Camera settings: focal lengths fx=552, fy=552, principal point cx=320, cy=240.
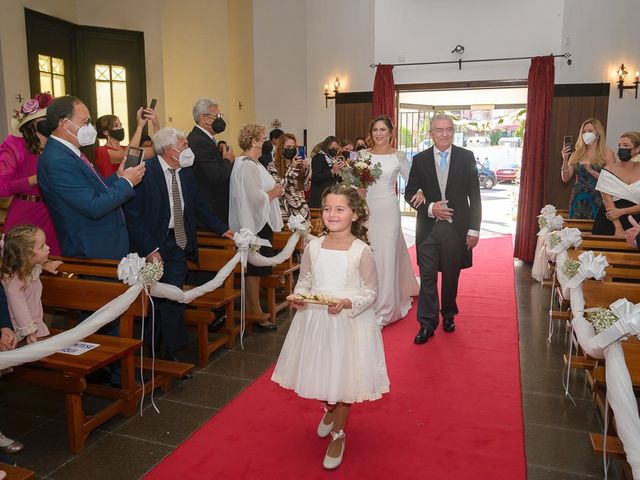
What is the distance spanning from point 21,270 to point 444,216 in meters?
3.43

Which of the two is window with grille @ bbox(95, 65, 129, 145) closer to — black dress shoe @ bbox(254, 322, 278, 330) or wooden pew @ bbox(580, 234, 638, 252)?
black dress shoe @ bbox(254, 322, 278, 330)

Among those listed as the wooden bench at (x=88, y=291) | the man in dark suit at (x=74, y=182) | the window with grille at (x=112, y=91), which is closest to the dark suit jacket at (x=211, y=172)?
the man in dark suit at (x=74, y=182)

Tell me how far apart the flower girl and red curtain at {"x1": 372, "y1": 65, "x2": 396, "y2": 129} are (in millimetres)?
8082

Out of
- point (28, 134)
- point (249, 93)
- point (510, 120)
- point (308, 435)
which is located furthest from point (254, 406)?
point (510, 120)

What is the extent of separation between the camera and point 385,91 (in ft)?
Answer: 35.8

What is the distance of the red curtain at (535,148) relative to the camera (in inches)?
368

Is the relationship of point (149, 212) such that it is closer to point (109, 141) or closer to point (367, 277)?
point (109, 141)

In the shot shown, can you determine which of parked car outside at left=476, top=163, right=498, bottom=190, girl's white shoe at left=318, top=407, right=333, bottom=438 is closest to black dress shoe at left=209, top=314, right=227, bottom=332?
girl's white shoe at left=318, top=407, right=333, bottom=438

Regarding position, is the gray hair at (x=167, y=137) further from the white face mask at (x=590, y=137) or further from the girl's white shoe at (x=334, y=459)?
the white face mask at (x=590, y=137)

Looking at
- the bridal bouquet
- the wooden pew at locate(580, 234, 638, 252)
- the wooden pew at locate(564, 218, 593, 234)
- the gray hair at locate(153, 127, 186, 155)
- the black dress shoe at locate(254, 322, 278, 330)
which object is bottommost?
the black dress shoe at locate(254, 322, 278, 330)

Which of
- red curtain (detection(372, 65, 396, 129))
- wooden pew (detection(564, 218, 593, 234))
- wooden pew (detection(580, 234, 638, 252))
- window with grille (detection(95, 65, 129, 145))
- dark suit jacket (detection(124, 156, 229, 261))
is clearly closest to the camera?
dark suit jacket (detection(124, 156, 229, 261))

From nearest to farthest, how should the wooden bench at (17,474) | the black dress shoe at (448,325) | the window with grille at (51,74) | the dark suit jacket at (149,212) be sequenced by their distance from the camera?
the wooden bench at (17,474)
the dark suit jacket at (149,212)
the black dress shoe at (448,325)
the window with grille at (51,74)

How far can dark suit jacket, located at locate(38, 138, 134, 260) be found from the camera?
356cm

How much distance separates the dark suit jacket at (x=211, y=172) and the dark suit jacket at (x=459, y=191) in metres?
Result: 1.80
